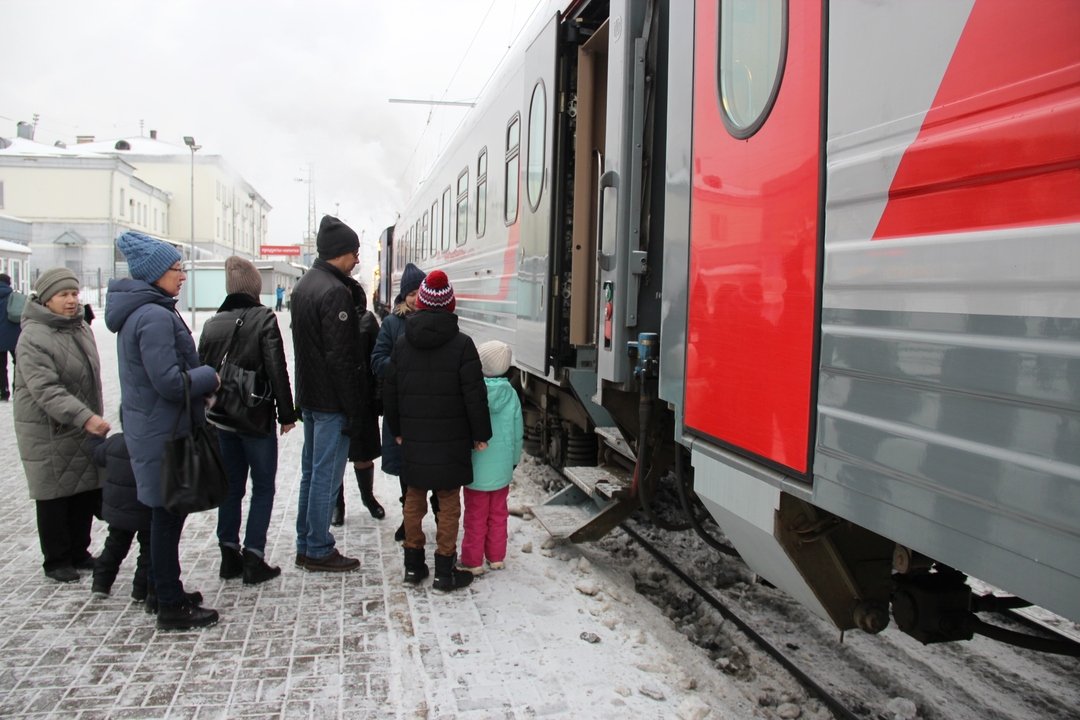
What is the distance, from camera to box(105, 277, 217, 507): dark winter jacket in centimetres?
364

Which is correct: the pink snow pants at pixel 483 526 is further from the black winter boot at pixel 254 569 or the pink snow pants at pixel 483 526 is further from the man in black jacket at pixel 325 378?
the black winter boot at pixel 254 569

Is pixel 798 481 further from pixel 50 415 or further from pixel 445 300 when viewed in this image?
pixel 50 415

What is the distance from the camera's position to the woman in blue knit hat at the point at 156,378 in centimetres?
366

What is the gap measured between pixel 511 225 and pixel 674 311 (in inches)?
140

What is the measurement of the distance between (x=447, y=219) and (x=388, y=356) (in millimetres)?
6038

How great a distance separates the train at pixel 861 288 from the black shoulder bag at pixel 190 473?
6.45 ft

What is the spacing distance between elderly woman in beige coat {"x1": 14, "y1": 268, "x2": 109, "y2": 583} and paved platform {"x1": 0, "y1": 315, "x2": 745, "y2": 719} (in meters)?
0.35

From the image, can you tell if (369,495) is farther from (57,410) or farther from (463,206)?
(463,206)

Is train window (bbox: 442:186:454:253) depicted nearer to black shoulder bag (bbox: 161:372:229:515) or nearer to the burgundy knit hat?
the burgundy knit hat

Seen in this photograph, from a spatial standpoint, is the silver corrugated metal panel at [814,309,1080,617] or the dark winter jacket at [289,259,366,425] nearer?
the silver corrugated metal panel at [814,309,1080,617]

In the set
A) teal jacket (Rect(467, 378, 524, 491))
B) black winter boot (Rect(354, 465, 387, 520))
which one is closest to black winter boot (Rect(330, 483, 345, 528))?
black winter boot (Rect(354, 465, 387, 520))

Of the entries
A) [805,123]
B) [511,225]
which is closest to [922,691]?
[805,123]

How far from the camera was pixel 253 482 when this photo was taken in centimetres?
449

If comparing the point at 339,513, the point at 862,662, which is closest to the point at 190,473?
the point at 339,513
